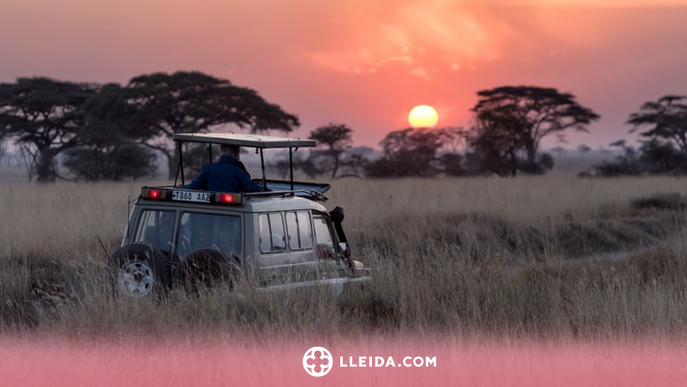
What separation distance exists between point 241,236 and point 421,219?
9.62m

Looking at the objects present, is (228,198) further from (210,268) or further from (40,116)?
(40,116)

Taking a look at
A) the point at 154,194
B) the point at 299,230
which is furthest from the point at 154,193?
the point at 299,230

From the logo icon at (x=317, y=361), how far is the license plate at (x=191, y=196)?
1820 millimetres

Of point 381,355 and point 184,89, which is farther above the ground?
point 184,89

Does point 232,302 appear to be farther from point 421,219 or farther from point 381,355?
point 421,219

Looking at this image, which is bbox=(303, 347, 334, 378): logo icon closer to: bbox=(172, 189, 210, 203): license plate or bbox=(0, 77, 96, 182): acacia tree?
bbox=(172, 189, 210, 203): license plate

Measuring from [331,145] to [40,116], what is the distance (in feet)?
43.1

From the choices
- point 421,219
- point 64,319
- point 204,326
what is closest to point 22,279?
point 64,319

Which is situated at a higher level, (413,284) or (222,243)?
(222,243)

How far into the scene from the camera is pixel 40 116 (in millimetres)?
42312

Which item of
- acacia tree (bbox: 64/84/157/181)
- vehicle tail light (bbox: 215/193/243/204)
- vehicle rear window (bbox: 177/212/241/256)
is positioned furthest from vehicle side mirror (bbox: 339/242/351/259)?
acacia tree (bbox: 64/84/157/181)

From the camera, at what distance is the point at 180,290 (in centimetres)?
788

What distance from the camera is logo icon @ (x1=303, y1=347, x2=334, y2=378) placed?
6.30 meters

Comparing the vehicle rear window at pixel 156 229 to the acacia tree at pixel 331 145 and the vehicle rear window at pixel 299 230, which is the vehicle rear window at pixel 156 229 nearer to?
the vehicle rear window at pixel 299 230
